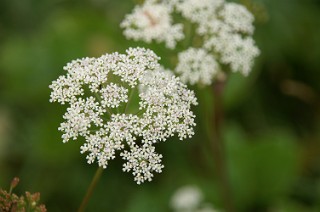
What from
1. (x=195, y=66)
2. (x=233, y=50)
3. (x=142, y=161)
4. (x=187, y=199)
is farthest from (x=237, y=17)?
(x=187, y=199)

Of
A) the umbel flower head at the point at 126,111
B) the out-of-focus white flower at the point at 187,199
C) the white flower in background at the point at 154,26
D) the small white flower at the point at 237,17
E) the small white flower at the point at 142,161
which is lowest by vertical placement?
the small white flower at the point at 142,161

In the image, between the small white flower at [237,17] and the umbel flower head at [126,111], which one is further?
the small white flower at [237,17]

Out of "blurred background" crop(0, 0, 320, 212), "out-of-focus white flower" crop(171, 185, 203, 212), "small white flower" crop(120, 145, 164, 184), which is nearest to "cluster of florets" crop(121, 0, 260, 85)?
"blurred background" crop(0, 0, 320, 212)

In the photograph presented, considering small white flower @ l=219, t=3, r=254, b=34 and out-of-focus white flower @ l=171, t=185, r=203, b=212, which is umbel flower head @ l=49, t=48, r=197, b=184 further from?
out-of-focus white flower @ l=171, t=185, r=203, b=212

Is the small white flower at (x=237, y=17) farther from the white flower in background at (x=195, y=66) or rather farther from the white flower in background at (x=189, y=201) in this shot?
the white flower in background at (x=189, y=201)

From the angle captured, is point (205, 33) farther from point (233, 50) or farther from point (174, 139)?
point (174, 139)

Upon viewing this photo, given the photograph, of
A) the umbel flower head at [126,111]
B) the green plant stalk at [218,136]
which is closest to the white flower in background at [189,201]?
the green plant stalk at [218,136]

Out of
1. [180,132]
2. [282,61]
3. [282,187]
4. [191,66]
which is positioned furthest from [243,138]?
[180,132]
